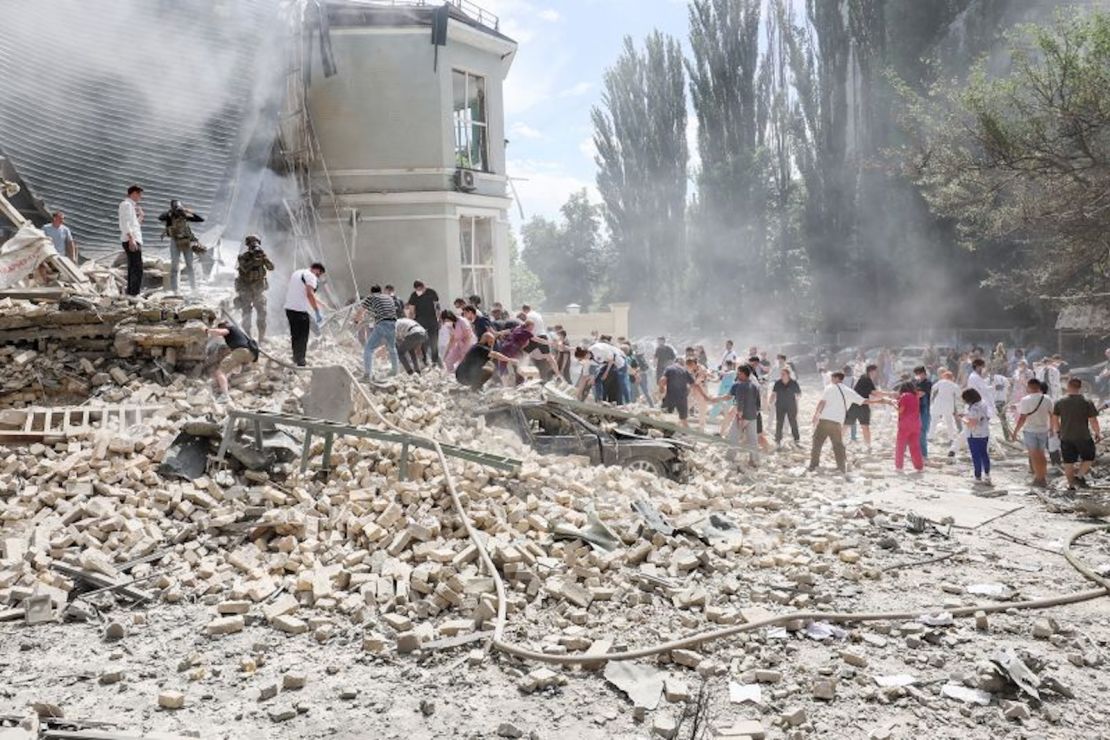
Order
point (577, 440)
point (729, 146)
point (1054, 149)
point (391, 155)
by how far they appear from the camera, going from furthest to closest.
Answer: point (729, 146)
point (391, 155)
point (1054, 149)
point (577, 440)

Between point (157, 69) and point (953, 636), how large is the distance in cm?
1560

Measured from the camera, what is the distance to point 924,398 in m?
12.3

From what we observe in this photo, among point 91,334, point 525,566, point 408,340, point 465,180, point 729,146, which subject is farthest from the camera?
point 729,146

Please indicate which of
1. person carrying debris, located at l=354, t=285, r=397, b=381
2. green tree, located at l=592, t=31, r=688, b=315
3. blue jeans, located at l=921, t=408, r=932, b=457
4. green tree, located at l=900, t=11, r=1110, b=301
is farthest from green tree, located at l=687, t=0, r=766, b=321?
person carrying debris, located at l=354, t=285, r=397, b=381

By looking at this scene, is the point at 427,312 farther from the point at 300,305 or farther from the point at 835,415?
the point at 835,415

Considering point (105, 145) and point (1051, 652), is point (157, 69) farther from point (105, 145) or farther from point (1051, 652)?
point (1051, 652)

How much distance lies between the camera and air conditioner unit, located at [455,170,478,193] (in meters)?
19.2

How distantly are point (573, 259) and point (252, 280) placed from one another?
48227mm

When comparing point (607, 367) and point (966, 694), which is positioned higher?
point (607, 367)

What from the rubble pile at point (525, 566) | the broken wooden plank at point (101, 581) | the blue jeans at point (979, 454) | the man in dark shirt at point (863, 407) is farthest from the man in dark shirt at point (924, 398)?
the broken wooden plank at point (101, 581)

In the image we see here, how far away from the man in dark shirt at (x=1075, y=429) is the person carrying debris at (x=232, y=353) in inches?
397

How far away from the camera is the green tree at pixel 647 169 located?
144 ft

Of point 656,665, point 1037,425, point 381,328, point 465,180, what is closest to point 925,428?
point 1037,425

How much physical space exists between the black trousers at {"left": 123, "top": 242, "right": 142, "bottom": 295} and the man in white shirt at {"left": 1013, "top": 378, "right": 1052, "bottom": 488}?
11.7 metres
